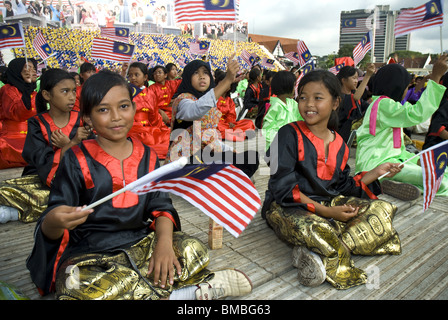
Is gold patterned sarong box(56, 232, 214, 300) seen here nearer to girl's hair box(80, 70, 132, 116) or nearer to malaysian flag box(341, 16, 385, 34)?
girl's hair box(80, 70, 132, 116)

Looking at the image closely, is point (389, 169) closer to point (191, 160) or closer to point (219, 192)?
point (219, 192)

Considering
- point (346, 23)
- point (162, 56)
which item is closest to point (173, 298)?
point (346, 23)

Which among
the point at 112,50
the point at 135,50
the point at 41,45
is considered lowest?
the point at 112,50

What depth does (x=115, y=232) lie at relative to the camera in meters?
1.76

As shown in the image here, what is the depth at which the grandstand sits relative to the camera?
19031 mm

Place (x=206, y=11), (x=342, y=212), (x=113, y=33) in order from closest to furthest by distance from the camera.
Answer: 1. (x=342, y=212)
2. (x=206, y=11)
3. (x=113, y=33)

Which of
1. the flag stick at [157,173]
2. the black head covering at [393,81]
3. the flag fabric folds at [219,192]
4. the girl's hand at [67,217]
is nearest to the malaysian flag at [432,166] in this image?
the black head covering at [393,81]

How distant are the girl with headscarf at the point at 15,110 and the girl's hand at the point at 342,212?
4007 millimetres

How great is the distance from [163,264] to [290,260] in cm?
106

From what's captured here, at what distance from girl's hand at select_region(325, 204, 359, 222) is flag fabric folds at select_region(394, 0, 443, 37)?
130 inches

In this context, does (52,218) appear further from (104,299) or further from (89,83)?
(89,83)

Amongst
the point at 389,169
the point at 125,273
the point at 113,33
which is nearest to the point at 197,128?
the point at 389,169

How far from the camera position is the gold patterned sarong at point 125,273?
55.4 inches

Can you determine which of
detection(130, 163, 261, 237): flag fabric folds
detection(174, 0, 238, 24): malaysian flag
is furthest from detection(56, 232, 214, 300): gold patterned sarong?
detection(174, 0, 238, 24): malaysian flag
